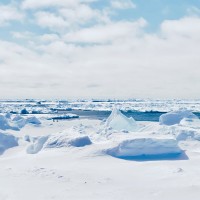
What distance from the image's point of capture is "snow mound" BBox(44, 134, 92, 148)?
10219 millimetres

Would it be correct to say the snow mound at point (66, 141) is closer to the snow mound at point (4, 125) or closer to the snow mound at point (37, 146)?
the snow mound at point (37, 146)

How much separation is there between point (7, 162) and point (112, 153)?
2.90 metres

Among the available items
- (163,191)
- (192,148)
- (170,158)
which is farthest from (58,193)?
(192,148)

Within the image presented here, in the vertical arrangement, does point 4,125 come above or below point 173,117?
below

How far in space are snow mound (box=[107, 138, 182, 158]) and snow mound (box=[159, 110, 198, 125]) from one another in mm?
11065

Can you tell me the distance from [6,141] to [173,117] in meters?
11.8

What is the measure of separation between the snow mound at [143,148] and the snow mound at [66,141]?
1.03 m

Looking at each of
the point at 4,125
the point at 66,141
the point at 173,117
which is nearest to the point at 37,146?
the point at 66,141

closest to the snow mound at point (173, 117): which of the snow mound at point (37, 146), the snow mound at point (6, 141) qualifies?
the snow mound at point (6, 141)

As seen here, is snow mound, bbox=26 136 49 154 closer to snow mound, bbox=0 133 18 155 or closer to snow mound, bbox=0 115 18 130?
snow mound, bbox=0 133 18 155

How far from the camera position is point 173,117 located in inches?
829

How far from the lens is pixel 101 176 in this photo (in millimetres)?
7387

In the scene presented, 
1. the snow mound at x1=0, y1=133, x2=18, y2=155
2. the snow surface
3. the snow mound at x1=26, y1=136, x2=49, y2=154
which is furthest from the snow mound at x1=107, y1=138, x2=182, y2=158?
the snow mound at x1=0, y1=133, x2=18, y2=155

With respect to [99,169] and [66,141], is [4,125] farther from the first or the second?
[99,169]
